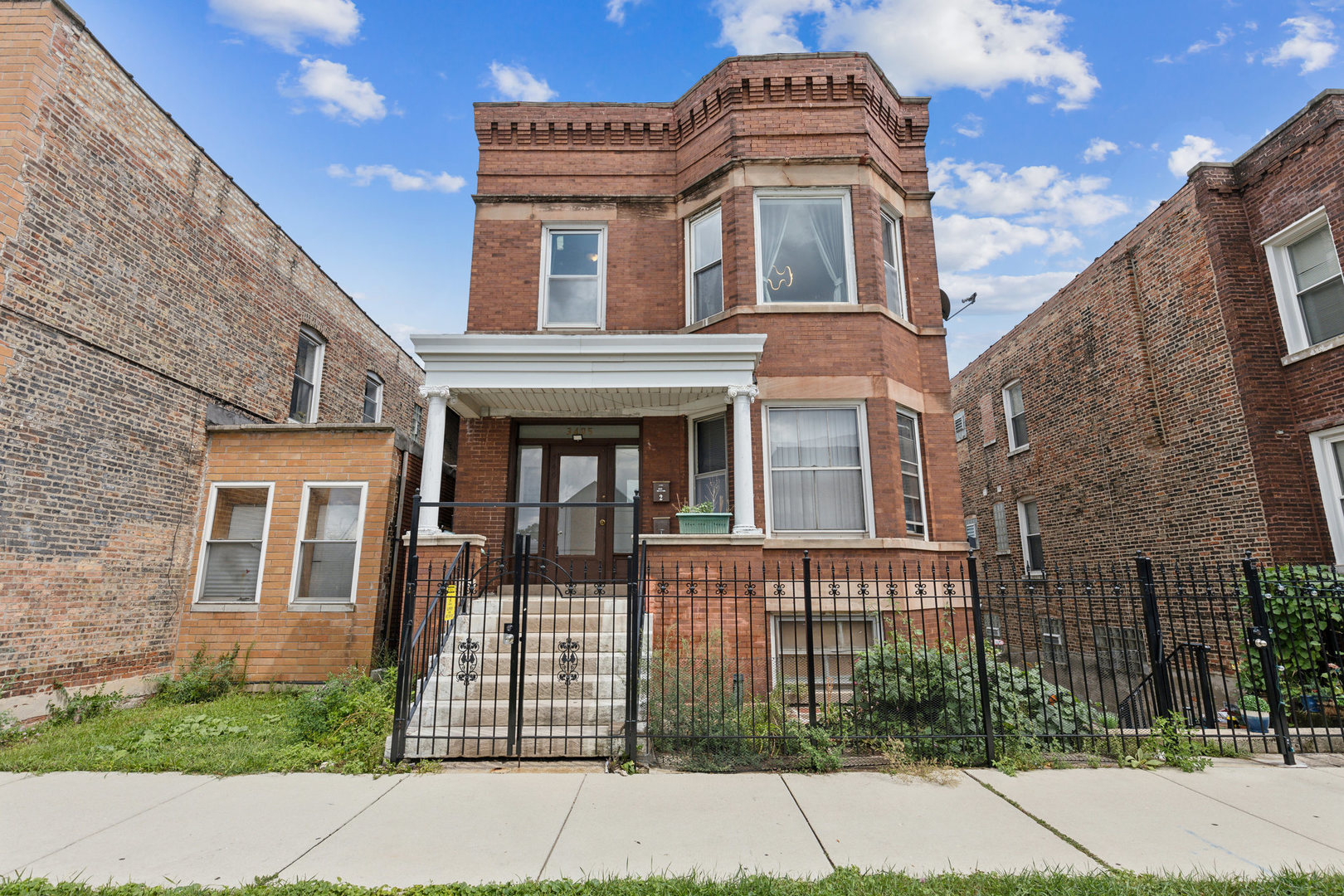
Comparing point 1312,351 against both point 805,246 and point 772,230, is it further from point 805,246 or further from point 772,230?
point 772,230

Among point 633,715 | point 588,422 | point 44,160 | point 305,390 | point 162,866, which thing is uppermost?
point 44,160

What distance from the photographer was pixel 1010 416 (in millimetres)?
16781

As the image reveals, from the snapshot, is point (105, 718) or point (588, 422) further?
point (588, 422)

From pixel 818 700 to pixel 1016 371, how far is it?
12.1 metres

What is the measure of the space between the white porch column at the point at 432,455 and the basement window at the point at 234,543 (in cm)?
271

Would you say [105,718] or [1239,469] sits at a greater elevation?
[1239,469]

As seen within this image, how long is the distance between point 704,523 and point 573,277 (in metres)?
5.52

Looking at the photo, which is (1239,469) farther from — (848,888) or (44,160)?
(44,160)

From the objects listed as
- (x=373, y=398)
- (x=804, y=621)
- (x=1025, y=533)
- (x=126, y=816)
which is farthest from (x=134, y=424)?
(x=1025, y=533)

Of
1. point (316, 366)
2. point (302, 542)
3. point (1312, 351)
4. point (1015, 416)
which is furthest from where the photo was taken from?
point (1015, 416)

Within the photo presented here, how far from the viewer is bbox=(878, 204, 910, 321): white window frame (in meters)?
10.7

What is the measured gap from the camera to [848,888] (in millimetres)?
3432

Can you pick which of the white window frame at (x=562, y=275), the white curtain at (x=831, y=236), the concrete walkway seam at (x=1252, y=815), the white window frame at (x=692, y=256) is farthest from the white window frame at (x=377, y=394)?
the concrete walkway seam at (x=1252, y=815)

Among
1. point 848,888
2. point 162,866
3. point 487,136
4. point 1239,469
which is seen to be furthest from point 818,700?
point 487,136
